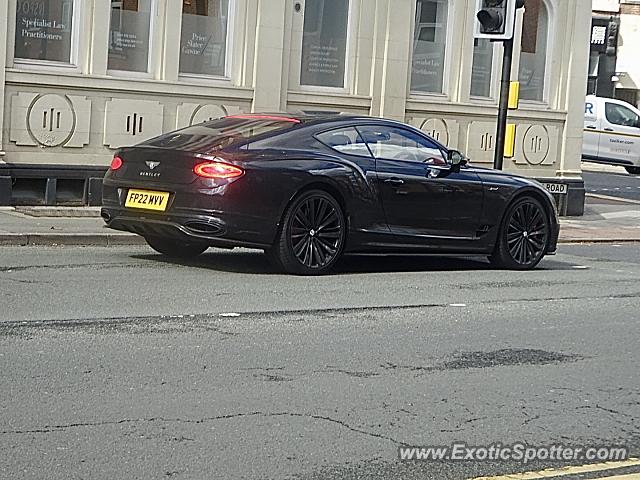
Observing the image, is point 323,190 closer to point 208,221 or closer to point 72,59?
point 208,221

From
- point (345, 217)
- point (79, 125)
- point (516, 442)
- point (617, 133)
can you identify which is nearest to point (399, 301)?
point (345, 217)

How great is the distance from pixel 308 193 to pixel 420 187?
1.38 meters

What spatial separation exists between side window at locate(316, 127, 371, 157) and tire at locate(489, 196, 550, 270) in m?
1.96

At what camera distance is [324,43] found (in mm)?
18609

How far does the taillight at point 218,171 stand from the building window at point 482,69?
10489 mm

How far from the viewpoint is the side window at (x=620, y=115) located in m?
34.9

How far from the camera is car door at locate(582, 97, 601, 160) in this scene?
34938 millimetres

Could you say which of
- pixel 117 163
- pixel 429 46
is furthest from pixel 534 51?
pixel 117 163

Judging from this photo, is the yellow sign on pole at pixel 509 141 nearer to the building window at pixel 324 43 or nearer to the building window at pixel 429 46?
the building window at pixel 429 46

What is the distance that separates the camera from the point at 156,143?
11289mm

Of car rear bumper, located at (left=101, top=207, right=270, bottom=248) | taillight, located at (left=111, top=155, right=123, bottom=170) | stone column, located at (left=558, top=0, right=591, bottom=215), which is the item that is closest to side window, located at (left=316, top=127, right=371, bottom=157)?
car rear bumper, located at (left=101, top=207, right=270, bottom=248)

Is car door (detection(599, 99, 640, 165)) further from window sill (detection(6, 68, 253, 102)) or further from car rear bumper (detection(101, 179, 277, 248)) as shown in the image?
car rear bumper (detection(101, 179, 277, 248))

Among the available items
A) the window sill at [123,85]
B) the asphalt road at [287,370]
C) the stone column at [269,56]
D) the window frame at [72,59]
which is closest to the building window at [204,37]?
the window sill at [123,85]

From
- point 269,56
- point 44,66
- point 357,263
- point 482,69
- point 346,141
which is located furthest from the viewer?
point 482,69
